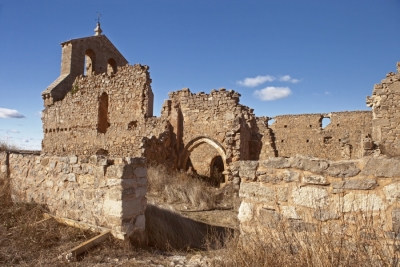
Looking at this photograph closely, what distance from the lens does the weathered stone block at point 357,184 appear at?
303cm

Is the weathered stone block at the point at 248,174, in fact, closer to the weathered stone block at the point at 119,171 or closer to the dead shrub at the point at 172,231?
the dead shrub at the point at 172,231

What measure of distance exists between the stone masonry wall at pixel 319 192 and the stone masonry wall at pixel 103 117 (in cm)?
788

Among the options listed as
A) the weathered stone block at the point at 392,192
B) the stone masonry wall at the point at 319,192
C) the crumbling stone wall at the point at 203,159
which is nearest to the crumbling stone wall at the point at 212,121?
the crumbling stone wall at the point at 203,159

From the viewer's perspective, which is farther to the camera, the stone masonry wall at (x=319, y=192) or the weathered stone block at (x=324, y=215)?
the weathered stone block at (x=324, y=215)

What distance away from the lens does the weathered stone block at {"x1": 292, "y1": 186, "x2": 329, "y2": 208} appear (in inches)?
129

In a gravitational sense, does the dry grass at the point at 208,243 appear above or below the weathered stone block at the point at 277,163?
below

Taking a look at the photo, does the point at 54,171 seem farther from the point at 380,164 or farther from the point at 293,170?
the point at 380,164

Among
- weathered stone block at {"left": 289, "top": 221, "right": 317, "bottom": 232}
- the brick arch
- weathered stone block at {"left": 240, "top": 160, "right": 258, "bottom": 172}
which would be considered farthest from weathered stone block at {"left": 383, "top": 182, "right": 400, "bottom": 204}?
the brick arch

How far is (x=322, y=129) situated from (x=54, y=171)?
62.8 feet

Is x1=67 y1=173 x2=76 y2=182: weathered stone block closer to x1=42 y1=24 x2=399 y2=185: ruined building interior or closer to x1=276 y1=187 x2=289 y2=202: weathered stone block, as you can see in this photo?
x1=276 y1=187 x2=289 y2=202: weathered stone block

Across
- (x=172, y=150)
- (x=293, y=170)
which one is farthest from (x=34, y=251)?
(x=172, y=150)

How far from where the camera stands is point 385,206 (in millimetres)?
2908

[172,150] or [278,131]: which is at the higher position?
[278,131]

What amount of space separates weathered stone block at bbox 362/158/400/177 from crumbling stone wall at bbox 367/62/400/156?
303 inches
